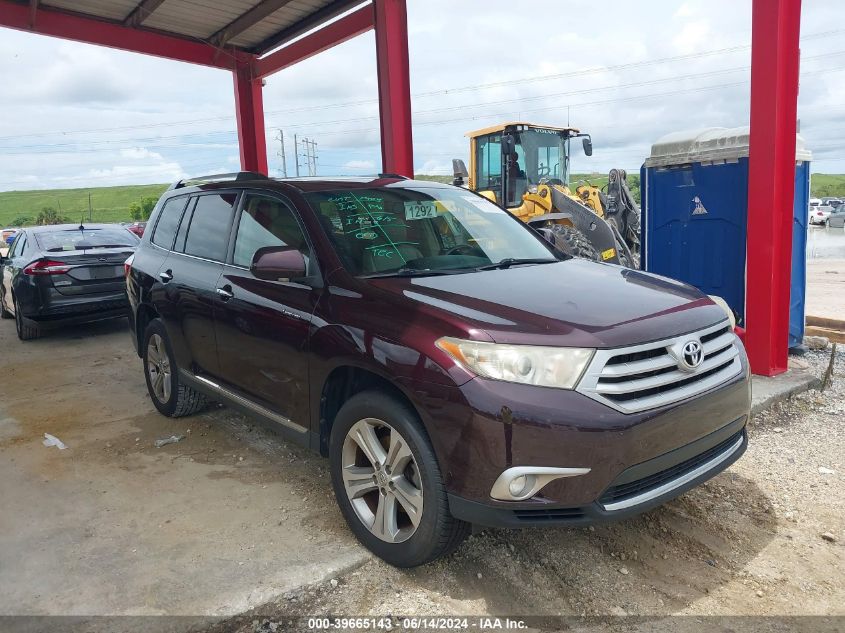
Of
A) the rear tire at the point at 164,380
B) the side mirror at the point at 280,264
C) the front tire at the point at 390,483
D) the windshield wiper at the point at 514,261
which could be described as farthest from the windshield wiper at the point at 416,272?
the rear tire at the point at 164,380

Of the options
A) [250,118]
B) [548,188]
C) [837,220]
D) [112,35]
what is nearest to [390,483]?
[548,188]

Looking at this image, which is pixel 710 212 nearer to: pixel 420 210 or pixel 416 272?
pixel 420 210

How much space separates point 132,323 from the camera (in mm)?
5445

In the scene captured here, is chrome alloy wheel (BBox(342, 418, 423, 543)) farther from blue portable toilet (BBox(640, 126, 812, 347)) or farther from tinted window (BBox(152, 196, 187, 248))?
blue portable toilet (BBox(640, 126, 812, 347))

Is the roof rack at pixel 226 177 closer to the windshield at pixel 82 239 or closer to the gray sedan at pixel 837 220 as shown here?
the windshield at pixel 82 239

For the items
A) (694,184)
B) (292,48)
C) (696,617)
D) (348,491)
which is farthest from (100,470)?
(292,48)

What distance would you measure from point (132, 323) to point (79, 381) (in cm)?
146

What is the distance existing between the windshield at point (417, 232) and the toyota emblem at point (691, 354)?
3.79 ft

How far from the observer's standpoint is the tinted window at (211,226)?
4.16m

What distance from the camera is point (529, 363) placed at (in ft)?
Result: 8.13

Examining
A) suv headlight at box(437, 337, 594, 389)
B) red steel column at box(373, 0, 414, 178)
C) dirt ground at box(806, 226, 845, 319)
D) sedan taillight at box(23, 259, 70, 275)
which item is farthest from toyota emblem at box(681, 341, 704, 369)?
sedan taillight at box(23, 259, 70, 275)

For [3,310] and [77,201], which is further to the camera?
[77,201]

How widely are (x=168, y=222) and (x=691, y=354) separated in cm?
395

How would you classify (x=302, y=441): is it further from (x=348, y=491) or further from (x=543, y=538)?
(x=543, y=538)
